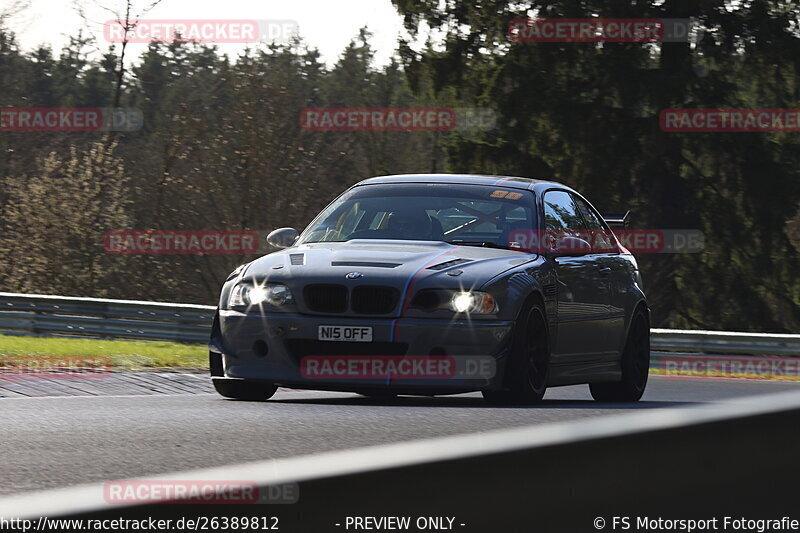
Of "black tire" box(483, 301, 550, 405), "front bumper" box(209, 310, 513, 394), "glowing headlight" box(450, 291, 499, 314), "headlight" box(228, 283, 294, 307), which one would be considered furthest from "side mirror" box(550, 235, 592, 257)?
"headlight" box(228, 283, 294, 307)

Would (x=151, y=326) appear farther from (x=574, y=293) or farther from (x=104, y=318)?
(x=574, y=293)

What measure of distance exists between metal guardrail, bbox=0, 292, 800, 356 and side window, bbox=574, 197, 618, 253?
27.6 feet

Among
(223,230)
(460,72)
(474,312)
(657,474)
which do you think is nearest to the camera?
(657,474)

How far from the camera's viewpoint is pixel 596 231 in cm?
1148

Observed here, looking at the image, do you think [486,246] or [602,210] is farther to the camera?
[602,210]

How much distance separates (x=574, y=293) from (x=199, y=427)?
3252mm

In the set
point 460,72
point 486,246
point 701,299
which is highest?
point 460,72

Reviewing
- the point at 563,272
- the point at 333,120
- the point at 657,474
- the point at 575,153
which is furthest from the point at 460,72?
the point at 657,474

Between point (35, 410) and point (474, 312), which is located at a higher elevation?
point (474, 312)

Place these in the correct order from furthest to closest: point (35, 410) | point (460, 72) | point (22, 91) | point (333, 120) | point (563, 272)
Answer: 1. point (22, 91)
2. point (333, 120)
3. point (460, 72)
4. point (563, 272)
5. point (35, 410)

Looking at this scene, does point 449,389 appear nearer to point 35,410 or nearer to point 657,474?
point 35,410

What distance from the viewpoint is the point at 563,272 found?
10094 millimetres

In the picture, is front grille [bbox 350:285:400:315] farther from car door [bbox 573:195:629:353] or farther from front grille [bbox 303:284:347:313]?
car door [bbox 573:195:629:353]

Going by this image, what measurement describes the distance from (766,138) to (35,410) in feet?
79.6
